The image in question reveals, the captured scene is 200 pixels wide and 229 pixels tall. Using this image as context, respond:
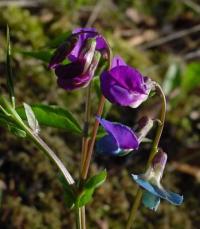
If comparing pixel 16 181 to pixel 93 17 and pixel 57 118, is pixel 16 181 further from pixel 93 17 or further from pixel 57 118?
pixel 93 17

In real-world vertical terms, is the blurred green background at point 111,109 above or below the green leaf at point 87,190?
below

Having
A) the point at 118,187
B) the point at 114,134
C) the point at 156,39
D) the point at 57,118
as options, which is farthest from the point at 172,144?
the point at 114,134

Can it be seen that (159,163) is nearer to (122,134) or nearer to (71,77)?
(122,134)

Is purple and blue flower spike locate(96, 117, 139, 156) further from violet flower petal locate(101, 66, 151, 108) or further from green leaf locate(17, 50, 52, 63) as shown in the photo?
green leaf locate(17, 50, 52, 63)

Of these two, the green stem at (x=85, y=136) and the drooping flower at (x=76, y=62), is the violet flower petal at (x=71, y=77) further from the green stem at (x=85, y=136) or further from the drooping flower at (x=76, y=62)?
the green stem at (x=85, y=136)

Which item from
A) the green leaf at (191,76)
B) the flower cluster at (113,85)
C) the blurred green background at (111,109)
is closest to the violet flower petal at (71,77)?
the flower cluster at (113,85)

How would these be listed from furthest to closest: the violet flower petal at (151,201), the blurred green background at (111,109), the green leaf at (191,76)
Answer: the green leaf at (191,76), the blurred green background at (111,109), the violet flower petal at (151,201)

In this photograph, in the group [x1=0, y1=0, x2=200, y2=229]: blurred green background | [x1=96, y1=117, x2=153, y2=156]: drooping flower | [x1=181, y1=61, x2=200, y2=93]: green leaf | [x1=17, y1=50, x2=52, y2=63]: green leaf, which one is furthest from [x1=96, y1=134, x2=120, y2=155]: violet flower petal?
[x1=181, y1=61, x2=200, y2=93]: green leaf
